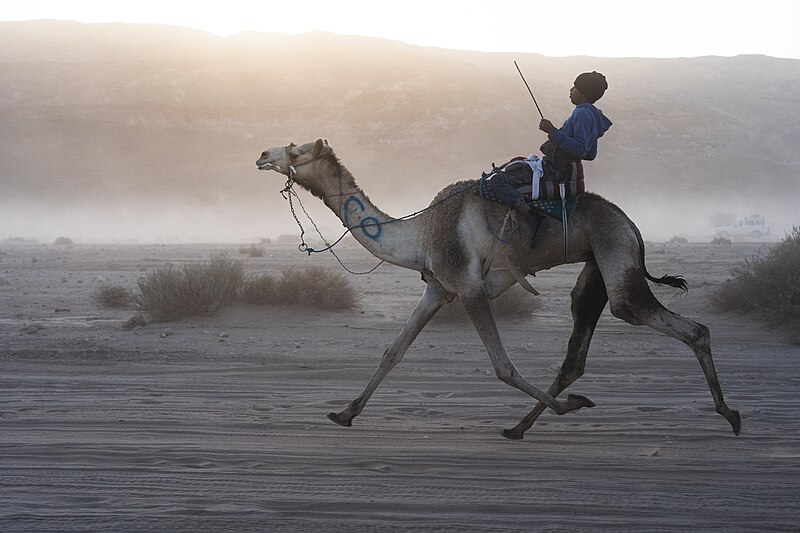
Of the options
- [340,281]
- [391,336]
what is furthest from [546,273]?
[391,336]

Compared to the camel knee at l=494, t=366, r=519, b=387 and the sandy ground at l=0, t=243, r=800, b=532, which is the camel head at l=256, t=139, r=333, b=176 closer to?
the sandy ground at l=0, t=243, r=800, b=532

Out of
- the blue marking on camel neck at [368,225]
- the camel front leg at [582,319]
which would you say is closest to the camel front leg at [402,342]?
the blue marking on camel neck at [368,225]

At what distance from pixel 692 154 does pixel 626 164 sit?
831 centimetres

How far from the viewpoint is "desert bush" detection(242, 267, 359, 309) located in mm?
16172

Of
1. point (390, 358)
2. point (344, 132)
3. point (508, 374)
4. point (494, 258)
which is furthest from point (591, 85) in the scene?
point (344, 132)

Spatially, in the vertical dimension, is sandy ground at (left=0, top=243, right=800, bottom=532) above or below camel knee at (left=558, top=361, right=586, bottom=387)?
below

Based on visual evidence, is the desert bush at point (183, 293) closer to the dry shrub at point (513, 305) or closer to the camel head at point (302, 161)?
the dry shrub at point (513, 305)

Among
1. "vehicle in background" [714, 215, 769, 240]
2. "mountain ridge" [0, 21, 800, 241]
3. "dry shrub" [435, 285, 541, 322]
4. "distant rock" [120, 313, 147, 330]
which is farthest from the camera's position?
"mountain ridge" [0, 21, 800, 241]

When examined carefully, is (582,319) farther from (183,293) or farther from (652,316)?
(183,293)

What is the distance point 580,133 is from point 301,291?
9141 mm

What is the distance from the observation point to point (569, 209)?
25.3 ft

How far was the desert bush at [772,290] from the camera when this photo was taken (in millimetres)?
14328

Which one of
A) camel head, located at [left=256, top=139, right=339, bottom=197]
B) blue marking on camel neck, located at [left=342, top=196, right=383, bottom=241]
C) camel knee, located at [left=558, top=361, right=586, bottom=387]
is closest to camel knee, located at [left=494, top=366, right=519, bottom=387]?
camel knee, located at [left=558, top=361, right=586, bottom=387]

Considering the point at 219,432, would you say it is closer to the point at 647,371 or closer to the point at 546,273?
the point at 647,371
